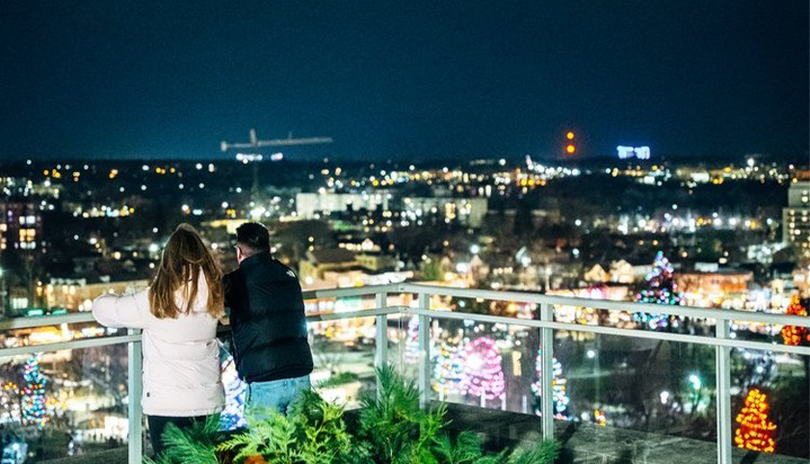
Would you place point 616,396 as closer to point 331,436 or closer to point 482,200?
point 331,436

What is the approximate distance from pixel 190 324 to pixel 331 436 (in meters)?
1.84

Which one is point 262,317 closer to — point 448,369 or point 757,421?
point 448,369

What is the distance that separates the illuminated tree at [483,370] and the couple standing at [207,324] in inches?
108

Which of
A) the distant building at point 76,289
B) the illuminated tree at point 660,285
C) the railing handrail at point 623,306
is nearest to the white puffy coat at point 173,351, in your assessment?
the railing handrail at point 623,306

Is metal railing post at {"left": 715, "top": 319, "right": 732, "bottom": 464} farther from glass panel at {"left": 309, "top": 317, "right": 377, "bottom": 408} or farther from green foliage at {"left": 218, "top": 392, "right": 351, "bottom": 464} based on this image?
green foliage at {"left": 218, "top": 392, "right": 351, "bottom": 464}

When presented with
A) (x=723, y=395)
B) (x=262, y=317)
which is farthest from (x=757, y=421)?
(x=262, y=317)

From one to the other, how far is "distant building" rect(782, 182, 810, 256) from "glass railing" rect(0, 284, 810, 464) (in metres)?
47.2

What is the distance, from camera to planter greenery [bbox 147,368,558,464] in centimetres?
322

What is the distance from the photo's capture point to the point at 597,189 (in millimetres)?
55062

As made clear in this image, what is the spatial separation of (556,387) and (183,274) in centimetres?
330

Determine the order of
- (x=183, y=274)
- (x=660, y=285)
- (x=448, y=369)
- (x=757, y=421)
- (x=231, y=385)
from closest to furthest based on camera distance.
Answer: (x=183, y=274) < (x=231, y=385) < (x=448, y=369) < (x=757, y=421) < (x=660, y=285)

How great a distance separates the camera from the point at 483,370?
8805mm

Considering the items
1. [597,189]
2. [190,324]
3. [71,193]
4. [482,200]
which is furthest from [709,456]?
[482,200]

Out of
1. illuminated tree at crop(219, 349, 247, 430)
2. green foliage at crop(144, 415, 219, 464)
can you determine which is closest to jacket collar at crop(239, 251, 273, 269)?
illuminated tree at crop(219, 349, 247, 430)
